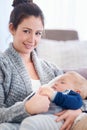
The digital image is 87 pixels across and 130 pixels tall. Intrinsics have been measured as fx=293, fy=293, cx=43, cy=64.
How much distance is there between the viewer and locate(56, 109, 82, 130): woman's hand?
1286 mm

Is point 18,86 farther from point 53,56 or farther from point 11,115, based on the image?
point 53,56


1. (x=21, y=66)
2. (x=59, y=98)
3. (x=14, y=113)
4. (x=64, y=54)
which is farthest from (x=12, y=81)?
(x=64, y=54)

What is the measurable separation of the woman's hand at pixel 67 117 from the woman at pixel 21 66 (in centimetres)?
20

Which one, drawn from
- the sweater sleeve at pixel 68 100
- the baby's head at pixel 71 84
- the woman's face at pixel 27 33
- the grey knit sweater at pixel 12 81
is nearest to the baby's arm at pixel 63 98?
the sweater sleeve at pixel 68 100

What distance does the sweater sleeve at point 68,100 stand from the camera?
130 centimetres

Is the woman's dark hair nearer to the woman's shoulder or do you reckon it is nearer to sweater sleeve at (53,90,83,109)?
the woman's shoulder

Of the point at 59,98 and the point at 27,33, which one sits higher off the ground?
the point at 27,33

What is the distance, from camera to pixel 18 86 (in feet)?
5.07

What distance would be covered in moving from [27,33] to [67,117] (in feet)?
1.74

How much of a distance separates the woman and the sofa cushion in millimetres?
366

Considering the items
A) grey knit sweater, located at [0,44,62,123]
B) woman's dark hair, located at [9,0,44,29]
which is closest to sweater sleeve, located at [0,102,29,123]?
grey knit sweater, located at [0,44,62,123]

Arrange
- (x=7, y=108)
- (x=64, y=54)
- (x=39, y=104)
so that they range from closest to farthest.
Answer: (x=39, y=104) → (x=7, y=108) → (x=64, y=54)

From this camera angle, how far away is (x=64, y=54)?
2135 millimetres

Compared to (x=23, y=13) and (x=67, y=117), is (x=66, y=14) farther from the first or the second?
(x=67, y=117)
